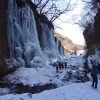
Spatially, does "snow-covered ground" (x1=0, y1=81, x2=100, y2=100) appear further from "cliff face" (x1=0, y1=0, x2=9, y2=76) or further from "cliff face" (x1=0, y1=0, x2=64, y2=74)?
"cliff face" (x1=0, y1=0, x2=64, y2=74)

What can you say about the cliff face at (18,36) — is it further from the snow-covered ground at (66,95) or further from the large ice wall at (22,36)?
the snow-covered ground at (66,95)

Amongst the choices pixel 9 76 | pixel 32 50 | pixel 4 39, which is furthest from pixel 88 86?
pixel 32 50

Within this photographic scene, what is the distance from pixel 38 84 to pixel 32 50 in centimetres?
722

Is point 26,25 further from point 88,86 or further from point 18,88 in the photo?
point 88,86

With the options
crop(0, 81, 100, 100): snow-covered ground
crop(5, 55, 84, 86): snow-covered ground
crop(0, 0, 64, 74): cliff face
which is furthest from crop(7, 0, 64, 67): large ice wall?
crop(0, 81, 100, 100): snow-covered ground

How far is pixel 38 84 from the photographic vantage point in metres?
21.3

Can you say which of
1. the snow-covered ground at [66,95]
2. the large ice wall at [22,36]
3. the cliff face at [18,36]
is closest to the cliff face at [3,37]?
the cliff face at [18,36]

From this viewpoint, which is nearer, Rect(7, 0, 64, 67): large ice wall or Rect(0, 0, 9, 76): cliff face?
Rect(0, 0, 9, 76): cliff face

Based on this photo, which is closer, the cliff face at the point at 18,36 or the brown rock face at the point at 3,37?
the brown rock face at the point at 3,37

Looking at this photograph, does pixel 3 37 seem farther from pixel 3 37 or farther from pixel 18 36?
pixel 18 36

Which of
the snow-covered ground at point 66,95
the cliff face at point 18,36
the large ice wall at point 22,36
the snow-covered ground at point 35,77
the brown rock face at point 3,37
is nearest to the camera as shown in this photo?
the snow-covered ground at point 66,95

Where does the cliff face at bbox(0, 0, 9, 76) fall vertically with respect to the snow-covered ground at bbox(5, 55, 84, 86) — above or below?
above

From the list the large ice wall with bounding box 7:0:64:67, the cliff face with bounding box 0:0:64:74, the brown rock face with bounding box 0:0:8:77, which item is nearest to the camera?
the brown rock face with bounding box 0:0:8:77

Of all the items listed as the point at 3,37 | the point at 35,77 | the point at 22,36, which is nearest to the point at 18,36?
the point at 22,36
